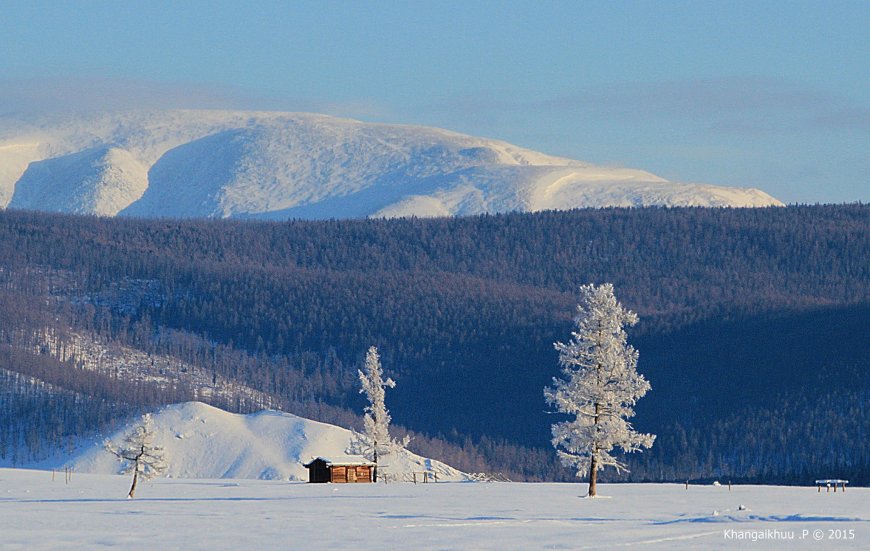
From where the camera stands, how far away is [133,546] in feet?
199

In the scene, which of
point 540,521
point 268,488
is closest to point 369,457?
point 268,488

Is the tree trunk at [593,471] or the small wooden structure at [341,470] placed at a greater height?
the tree trunk at [593,471]

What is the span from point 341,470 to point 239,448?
1804 inches

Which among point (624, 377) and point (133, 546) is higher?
point (624, 377)

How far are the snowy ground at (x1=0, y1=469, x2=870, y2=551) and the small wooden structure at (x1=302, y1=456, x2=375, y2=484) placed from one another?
64.1 feet

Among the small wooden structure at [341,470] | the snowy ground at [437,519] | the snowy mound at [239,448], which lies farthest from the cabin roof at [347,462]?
the snowy mound at [239,448]

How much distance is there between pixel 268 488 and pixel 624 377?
107 feet

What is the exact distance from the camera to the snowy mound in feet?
536

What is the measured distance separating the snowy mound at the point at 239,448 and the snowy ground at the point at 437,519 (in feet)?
188

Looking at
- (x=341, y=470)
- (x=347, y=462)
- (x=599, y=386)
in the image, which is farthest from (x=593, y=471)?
(x=347, y=462)

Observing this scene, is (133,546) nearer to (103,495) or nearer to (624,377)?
(624,377)

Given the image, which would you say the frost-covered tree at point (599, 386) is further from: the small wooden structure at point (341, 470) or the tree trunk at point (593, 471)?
the small wooden structure at point (341, 470)

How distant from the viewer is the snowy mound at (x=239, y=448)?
536ft

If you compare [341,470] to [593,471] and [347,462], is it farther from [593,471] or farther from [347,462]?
[593,471]
